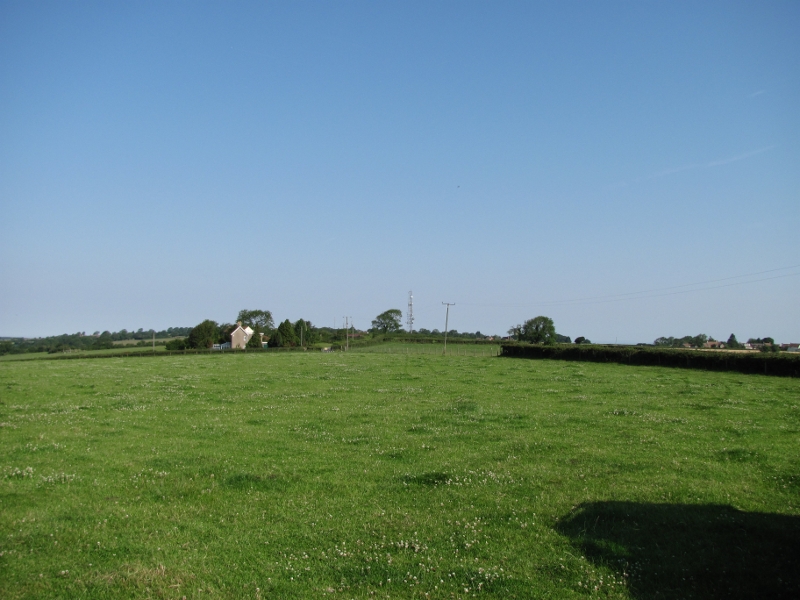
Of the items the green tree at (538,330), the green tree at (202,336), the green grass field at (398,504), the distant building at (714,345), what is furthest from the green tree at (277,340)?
the green grass field at (398,504)

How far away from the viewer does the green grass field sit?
7414mm

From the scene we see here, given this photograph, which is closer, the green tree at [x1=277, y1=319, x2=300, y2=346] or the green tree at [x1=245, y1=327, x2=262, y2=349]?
the green tree at [x1=277, y1=319, x2=300, y2=346]

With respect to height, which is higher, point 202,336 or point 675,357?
point 202,336

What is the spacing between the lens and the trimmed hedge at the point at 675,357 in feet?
165

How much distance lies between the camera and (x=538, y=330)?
487 ft

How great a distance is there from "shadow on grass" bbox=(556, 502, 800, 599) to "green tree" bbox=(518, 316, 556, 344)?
139m

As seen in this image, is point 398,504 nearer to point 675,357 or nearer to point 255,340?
point 675,357

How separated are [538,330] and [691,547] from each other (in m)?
145

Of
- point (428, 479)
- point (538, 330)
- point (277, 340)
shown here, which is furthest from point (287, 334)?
point (428, 479)

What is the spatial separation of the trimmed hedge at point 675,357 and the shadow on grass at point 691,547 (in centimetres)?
4916

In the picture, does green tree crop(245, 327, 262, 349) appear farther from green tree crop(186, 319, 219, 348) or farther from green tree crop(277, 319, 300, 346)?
green tree crop(186, 319, 219, 348)

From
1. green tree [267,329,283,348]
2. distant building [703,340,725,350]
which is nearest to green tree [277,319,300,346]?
green tree [267,329,283,348]

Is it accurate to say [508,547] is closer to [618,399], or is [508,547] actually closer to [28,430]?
[28,430]

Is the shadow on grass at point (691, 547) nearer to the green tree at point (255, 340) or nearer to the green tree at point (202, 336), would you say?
the green tree at point (202, 336)
